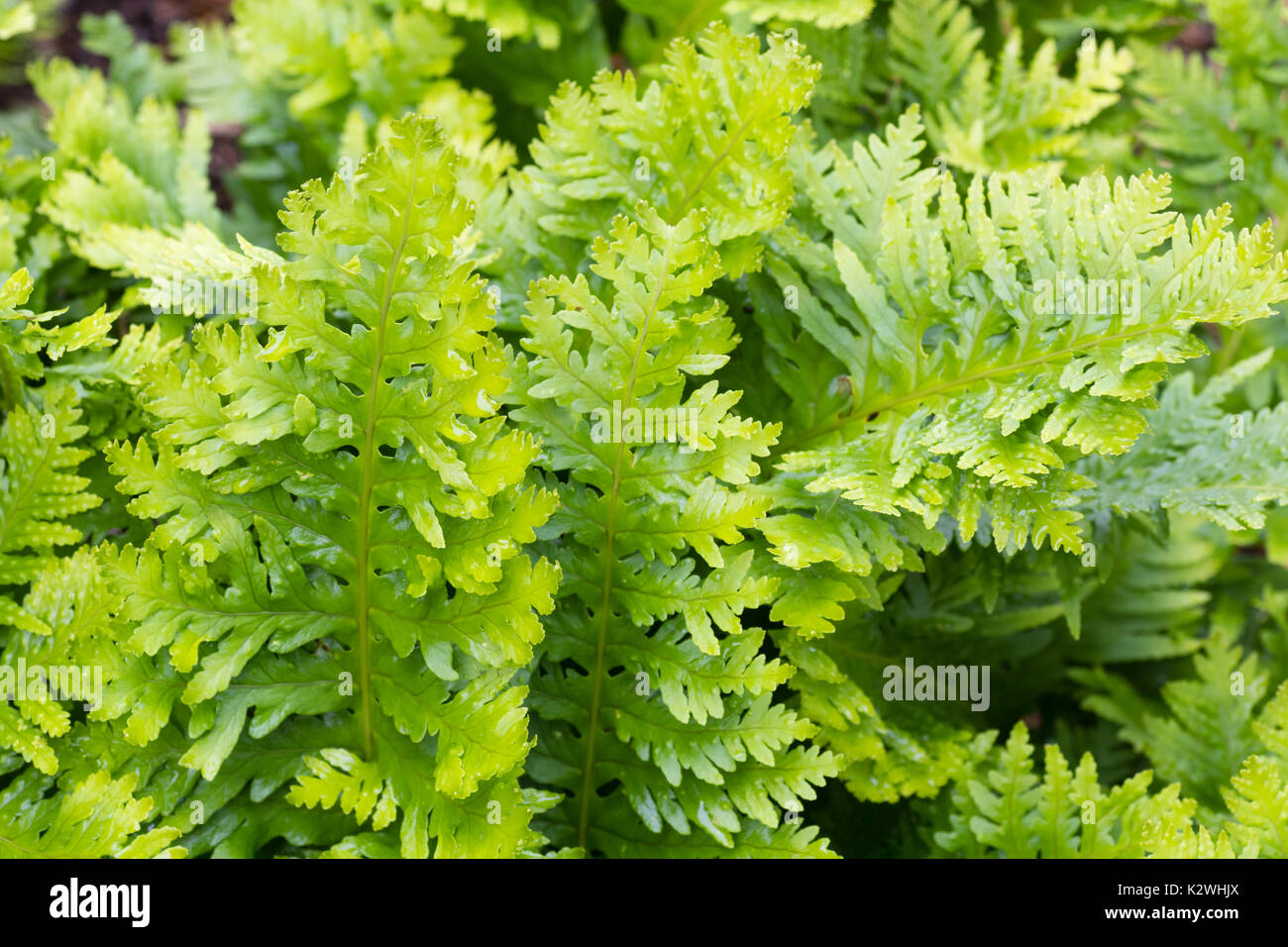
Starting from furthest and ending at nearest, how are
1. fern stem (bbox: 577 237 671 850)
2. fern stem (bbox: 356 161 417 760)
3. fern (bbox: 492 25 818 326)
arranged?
fern (bbox: 492 25 818 326) → fern stem (bbox: 577 237 671 850) → fern stem (bbox: 356 161 417 760)

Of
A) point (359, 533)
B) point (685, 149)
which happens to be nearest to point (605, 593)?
point (359, 533)

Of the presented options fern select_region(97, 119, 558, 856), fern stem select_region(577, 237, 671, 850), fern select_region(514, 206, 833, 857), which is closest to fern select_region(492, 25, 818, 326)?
fern select_region(514, 206, 833, 857)

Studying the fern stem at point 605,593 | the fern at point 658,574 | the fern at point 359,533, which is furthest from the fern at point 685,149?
the fern at point 359,533

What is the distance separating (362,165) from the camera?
144 centimetres

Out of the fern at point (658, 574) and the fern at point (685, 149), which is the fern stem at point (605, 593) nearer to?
the fern at point (658, 574)

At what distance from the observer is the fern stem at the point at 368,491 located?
152 centimetres

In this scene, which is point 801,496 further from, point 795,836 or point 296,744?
point 296,744

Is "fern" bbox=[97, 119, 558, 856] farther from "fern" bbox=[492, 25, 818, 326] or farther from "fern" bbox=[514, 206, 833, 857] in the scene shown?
"fern" bbox=[492, 25, 818, 326]

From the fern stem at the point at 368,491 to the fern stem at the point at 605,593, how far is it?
366 mm

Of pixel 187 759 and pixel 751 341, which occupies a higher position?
pixel 751 341

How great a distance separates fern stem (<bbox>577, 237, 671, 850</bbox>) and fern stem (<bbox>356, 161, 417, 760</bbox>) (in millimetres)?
366

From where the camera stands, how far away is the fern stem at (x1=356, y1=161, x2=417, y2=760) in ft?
4.98
